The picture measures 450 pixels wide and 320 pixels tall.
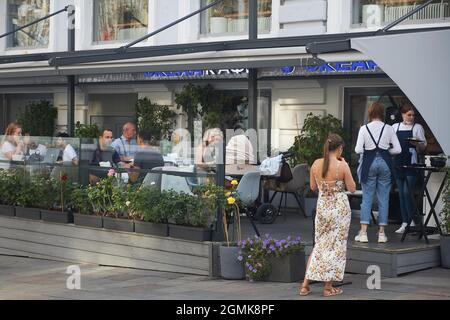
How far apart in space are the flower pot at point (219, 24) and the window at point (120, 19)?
1725 millimetres

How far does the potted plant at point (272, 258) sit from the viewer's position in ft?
38.9

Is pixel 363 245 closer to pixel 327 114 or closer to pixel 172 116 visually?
pixel 327 114

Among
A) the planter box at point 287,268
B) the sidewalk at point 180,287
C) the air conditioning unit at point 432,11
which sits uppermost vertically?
the air conditioning unit at point 432,11

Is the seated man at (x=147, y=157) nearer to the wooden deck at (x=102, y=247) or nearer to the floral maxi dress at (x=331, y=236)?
the wooden deck at (x=102, y=247)

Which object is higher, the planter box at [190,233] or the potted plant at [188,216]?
the potted plant at [188,216]

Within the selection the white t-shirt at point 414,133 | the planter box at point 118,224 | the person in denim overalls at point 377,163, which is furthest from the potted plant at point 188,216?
the white t-shirt at point 414,133

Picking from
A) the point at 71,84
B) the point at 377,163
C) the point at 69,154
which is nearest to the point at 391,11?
the point at 377,163

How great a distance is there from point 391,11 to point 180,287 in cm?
646

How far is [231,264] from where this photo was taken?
12.4m

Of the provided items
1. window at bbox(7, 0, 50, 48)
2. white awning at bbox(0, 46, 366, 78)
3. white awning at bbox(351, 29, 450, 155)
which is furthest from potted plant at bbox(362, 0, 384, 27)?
window at bbox(7, 0, 50, 48)

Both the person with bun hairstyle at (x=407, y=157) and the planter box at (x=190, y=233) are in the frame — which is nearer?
the planter box at (x=190, y=233)

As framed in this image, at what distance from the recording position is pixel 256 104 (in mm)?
17594

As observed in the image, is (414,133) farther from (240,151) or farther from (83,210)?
(83,210)

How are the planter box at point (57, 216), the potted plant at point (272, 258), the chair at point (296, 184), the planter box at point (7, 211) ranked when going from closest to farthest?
1. the potted plant at point (272, 258)
2. the planter box at point (57, 216)
3. the chair at point (296, 184)
4. the planter box at point (7, 211)
